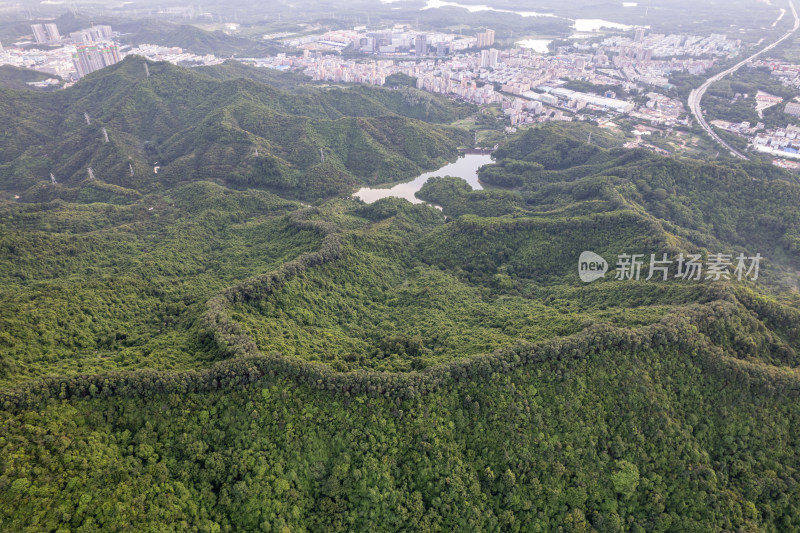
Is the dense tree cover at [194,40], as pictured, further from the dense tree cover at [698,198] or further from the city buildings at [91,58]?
the dense tree cover at [698,198]

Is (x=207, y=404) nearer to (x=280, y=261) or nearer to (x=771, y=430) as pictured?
(x=280, y=261)

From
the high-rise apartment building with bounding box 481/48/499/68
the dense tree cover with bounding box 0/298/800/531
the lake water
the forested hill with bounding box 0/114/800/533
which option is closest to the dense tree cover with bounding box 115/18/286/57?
the high-rise apartment building with bounding box 481/48/499/68

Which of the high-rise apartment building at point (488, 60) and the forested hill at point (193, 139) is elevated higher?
the high-rise apartment building at point (488, 60)

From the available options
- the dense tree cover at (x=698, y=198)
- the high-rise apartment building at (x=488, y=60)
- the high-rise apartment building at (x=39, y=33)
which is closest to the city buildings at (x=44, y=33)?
the high-rise apartment building at (x=39, y=33)

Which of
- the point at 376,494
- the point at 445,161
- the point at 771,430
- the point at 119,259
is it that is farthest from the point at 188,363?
the point at 445,161

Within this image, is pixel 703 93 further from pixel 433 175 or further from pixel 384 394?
pixel 384 394

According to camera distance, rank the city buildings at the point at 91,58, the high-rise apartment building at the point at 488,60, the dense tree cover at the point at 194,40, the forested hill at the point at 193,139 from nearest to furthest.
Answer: the forested hill at the point at 193,139 → the city buildings at the point at 91,58 → the high-rise apartment building at the point at 488,60 → the dense tree cover at the point at 194,40
